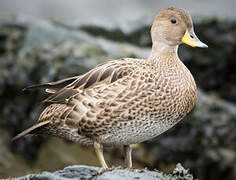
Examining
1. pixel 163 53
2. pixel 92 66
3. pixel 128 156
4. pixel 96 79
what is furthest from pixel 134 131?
pixel 92 66

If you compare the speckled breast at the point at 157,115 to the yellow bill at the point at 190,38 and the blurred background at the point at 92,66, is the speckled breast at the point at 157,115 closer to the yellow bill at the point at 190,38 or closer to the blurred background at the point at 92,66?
the yellow bill at the point at 190,38

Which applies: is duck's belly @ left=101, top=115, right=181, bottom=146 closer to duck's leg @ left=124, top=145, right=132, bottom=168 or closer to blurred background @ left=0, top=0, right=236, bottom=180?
duck's leg @ left=124, top=145, right=132, bottom=168

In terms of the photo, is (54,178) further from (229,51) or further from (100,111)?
(229,51)

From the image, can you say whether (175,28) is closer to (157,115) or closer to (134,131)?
(157,115)

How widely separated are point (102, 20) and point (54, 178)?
229 inches

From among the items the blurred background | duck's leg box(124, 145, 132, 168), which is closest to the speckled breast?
duck's leg box(124, 145, 132, 168)

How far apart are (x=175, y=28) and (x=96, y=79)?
0.93m

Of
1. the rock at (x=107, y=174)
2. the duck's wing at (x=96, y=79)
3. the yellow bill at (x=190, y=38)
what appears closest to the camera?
the rock at (x=107, y=174)

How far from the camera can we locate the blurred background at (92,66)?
762cm

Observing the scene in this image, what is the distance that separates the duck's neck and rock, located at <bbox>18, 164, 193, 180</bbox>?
49.2 inches

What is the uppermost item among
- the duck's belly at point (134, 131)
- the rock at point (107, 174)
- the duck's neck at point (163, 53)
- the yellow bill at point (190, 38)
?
the yellow bill at point (190, 38)

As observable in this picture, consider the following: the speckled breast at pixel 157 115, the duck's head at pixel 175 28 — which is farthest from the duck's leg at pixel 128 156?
the duck's head at pixel 175 28

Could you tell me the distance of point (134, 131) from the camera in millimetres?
4484

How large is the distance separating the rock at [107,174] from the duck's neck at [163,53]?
1.25 m
